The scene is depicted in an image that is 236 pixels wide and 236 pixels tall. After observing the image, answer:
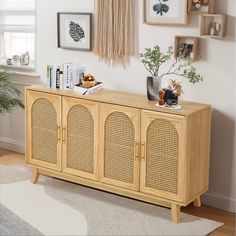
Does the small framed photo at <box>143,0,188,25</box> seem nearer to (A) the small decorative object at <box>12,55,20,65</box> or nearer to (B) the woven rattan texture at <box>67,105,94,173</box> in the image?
(B) the woven rattan texture at <box>67,105,94,173</box>

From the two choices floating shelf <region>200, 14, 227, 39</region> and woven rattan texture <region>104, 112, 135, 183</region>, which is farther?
woven rattan texture <region>104, 112, 135, 183</region>

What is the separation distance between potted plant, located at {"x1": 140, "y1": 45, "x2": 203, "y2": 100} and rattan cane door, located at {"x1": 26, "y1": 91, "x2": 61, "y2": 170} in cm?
69

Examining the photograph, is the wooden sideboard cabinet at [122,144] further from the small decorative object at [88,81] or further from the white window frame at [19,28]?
the white window frame at [19,28]

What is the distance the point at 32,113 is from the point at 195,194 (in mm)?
1386

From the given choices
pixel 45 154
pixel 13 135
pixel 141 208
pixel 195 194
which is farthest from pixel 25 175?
pixel 195 194

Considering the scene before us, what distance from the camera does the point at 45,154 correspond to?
4152mm

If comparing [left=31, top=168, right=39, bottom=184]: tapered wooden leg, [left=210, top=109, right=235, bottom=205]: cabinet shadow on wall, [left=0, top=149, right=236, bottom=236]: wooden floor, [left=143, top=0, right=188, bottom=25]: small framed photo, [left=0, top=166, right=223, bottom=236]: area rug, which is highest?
[left=143, top=0, right=188, bottom=25]: small framed photo

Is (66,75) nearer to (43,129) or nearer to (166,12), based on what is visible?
(43,129)

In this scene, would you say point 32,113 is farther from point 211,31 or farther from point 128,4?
point 211,31

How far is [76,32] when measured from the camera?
4.35 m

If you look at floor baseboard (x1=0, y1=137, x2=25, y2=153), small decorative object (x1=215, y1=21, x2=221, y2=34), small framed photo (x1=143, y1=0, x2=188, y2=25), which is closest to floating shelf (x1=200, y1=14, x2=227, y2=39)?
→ small decorative object (x1=215, y1=21, x2=221, y2=34)

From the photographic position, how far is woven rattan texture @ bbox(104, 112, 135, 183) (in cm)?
368

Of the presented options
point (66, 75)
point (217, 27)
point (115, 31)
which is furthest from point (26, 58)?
point (217, 27)

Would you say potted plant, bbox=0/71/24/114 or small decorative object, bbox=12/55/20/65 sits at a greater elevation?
small decorative object, bbox=12/55/20/65
